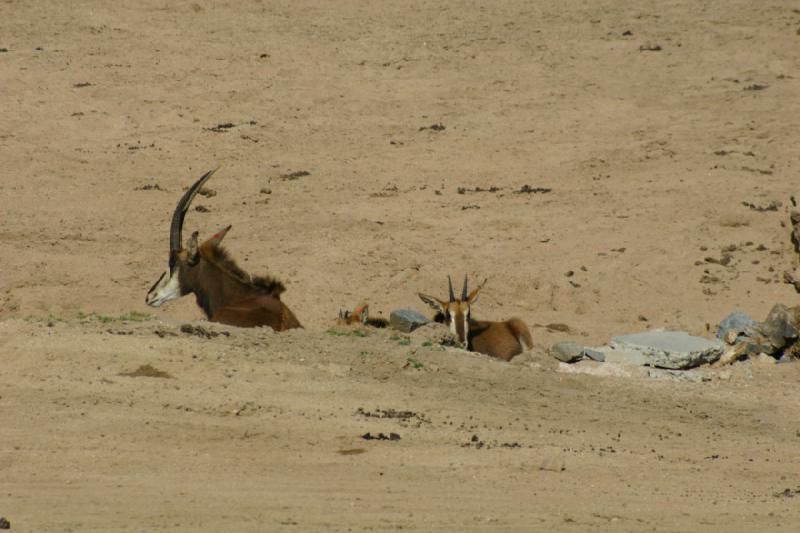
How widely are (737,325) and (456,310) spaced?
8.89 feet

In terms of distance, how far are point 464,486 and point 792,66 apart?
51.0 feet

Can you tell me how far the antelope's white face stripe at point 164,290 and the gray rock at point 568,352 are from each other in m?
4.19

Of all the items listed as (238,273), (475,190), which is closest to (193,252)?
(238,273)

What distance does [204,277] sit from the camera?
50.8 feet

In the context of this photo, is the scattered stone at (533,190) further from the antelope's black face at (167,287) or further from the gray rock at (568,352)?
the gray rock at (568,352)

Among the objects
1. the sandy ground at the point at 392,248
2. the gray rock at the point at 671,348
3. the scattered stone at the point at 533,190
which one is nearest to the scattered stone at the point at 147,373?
→ the sandy ground at the point at 392,248

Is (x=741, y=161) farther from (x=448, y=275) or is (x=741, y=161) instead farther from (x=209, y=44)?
(x=209, y=44)

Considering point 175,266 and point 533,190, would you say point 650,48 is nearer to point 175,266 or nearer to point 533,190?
point 533,190

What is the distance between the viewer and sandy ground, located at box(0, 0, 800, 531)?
8625mm

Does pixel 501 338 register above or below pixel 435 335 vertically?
below

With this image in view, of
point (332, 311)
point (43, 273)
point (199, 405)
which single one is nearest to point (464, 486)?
point (199, 405)

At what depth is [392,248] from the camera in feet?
55.4

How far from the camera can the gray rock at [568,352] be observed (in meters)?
13.5

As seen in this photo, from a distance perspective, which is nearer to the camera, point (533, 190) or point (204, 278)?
point (204, 278)
